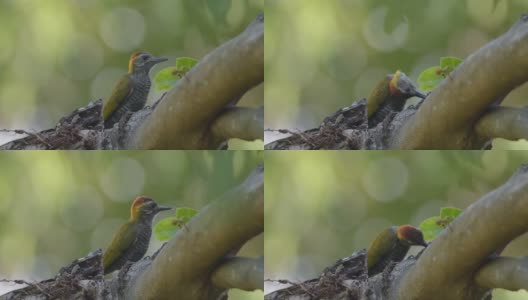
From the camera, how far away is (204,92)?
7.49 feet

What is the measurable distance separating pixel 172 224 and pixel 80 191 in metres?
0.32

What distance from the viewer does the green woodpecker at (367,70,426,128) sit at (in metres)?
2.40

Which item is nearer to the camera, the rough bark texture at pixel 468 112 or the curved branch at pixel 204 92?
the rough bark texture at pixel 468 112

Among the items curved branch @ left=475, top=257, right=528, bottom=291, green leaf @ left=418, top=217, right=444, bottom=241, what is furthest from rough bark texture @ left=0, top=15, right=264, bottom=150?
curved branch @ left=475, top=257, right=528, bottom=291

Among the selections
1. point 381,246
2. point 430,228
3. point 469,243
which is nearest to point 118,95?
point 381,246

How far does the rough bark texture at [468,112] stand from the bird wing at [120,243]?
530 millimetres

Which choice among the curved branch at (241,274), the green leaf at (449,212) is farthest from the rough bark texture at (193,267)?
the green leaf at (449,212)

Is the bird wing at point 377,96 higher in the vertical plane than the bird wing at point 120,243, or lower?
higher

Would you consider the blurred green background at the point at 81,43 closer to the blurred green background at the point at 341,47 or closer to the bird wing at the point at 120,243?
the blurred green background at the point at 341,47

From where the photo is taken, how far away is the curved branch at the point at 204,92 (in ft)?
7.45

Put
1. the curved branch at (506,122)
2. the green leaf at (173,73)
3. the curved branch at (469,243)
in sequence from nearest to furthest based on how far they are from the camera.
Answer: the curved branch at (469,243) → the curved branch at (506,122) → the green leaf at (173,73)

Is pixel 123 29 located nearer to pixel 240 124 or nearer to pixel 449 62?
pixel 240 124

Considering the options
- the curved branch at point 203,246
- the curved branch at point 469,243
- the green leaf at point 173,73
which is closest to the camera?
the curved branch at point 469,243

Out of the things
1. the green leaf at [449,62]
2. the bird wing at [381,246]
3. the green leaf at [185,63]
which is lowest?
the bird wing at [381,246]
